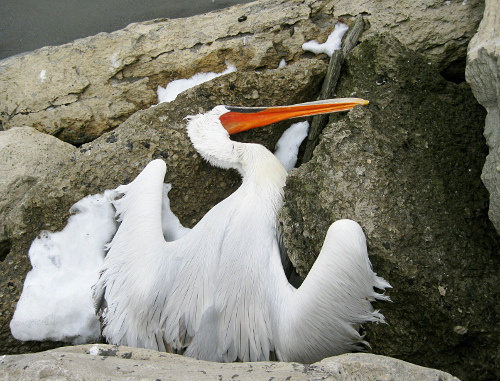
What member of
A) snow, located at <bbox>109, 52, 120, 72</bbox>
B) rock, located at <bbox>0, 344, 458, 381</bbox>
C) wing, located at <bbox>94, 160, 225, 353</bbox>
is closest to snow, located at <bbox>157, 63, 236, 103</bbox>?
snow, located at <bbox>109, 52, 120, 72</bbox>

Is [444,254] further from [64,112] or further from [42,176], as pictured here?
[64,112]

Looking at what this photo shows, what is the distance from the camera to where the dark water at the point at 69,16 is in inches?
173

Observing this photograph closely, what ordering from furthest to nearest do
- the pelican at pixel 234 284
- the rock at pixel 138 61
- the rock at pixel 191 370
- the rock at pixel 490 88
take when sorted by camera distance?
the rock at pixel 138 61 → the pelican at pixel 234 284 → the rock at pixel 490 88 → the rock at pixel 191 370

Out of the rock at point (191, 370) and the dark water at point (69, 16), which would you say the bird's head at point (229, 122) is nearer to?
the rock at point (191, 370)

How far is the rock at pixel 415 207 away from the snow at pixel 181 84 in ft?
3.92

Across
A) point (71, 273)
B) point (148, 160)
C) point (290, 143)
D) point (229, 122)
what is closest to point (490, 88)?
point (290, 143)

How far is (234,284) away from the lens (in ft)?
8.11

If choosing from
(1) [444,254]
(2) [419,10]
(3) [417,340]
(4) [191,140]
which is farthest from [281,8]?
(3) [417,340]

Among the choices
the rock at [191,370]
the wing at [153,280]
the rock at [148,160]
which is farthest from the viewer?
the rock at [148,160]

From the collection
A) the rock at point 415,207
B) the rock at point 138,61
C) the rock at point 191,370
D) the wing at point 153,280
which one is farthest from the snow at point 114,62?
the rock at point 191,370

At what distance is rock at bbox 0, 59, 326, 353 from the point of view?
2811 millimetres

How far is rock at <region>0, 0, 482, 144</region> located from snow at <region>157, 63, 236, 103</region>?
49mm

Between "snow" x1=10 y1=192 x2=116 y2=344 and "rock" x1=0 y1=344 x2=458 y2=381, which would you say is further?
"snow" x1=10 y1=192 x2=116 y2=344

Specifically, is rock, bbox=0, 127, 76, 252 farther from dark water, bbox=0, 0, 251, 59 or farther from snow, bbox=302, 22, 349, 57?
snow, bbox=302, 22, 349, 57
